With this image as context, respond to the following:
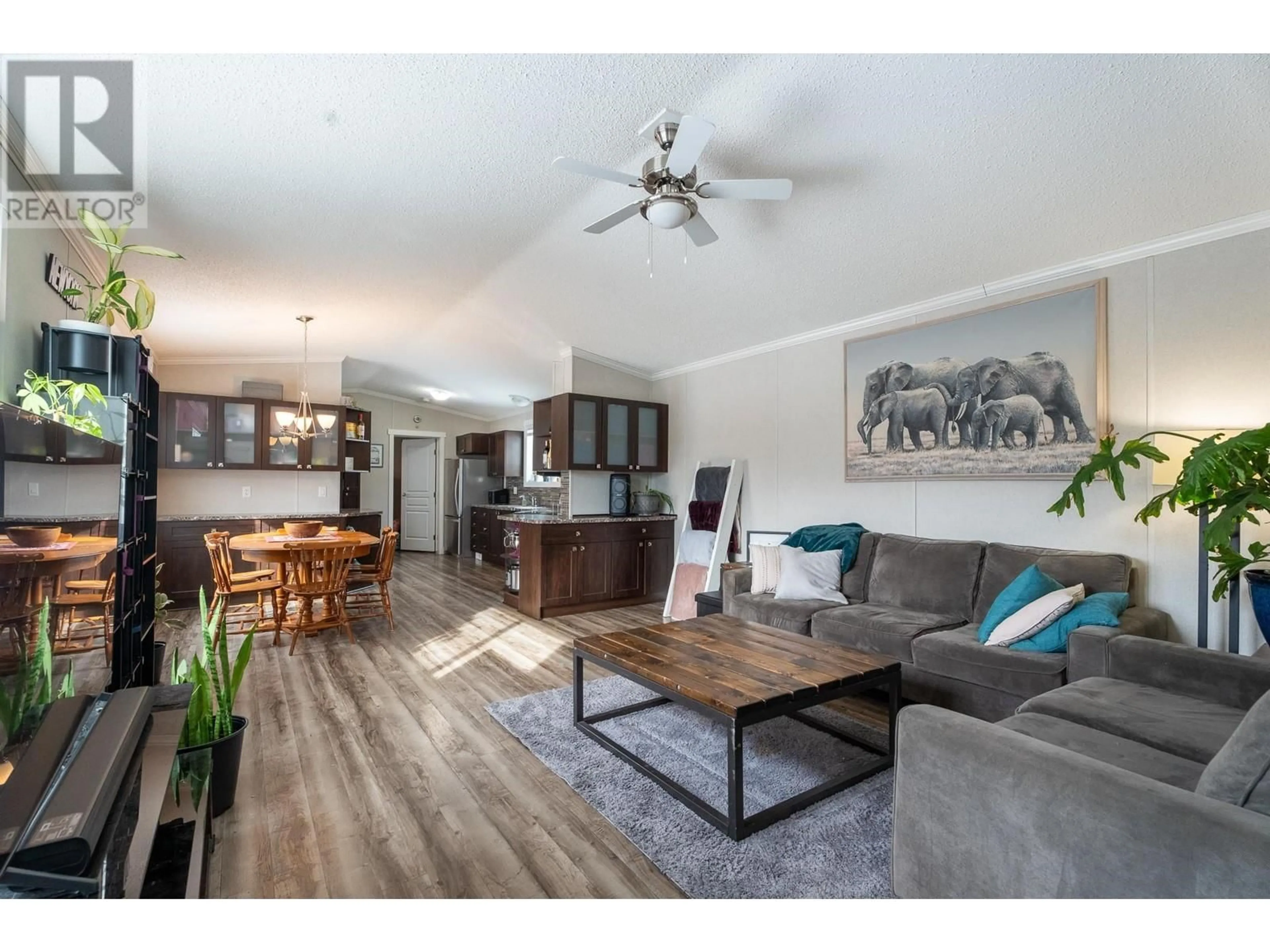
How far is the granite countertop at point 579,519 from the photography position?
16.9ft

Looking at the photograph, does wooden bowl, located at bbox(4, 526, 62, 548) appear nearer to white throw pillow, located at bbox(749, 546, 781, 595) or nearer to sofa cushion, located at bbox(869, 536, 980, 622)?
white throw pillow, located at bbox(749, 546, 781, 595)

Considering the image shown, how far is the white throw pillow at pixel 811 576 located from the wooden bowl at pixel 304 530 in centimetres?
364

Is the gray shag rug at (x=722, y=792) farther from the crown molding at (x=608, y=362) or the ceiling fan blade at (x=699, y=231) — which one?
the crown molding at (x=608, y=362)

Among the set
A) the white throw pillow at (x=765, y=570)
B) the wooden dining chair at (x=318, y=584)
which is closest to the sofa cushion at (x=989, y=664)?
the white throw pillow at (x=765, y=570)

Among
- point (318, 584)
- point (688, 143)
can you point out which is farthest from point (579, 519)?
point (688, 143)

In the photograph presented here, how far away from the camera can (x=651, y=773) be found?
2.24m

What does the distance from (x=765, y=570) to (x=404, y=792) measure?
8.48ft

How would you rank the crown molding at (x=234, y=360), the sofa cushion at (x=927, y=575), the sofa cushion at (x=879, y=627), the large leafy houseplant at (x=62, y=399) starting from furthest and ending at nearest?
the crown molding at (x=234, y=360)
the sofa cushion at (x=927, y=575)
the sofa cushion at (x=879, y=627)
the large leafy houseplant at (x=62, y=399)

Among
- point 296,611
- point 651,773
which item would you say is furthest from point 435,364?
point 651,773

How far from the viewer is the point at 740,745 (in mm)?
1884

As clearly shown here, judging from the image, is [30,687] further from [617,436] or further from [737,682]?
[617,436]
